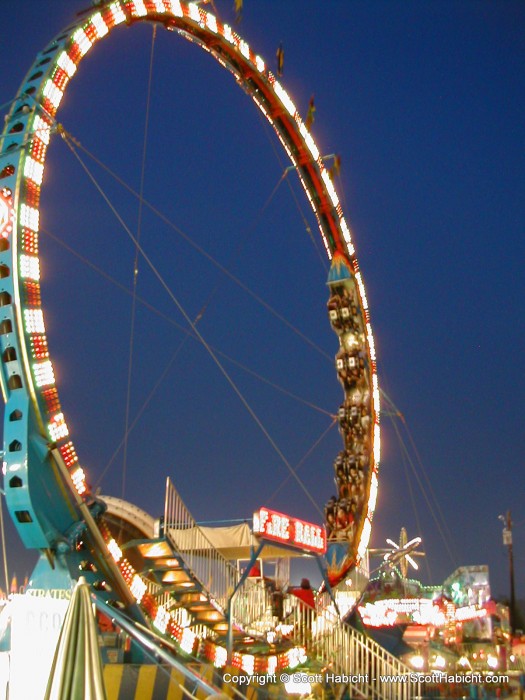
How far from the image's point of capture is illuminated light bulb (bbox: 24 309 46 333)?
11.4m

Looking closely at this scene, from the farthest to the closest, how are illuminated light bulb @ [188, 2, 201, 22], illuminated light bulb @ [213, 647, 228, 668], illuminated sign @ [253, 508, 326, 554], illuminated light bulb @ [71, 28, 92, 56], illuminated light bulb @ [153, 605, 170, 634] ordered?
1. illuminated light bulb @ [188, 2, 201, 22]
2. illuminated light bulb @ [213, 647, 228, 668]
3. illuminated sign @ [253, 508, 326, 554]
4. illuminated light bulb @ [71, 28, 92, 56]
5. illuminated light bulb @ [153, 605, 170, 634]

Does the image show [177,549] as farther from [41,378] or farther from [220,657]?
[41,378]

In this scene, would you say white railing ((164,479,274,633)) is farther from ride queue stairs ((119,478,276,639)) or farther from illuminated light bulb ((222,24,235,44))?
illuminated light bulb ((222,24,235,44))

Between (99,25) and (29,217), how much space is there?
499 centimetres

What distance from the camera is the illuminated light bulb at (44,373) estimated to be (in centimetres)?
1145

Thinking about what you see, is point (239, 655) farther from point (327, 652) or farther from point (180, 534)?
point (180, 534)

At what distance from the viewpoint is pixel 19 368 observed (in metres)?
11.3

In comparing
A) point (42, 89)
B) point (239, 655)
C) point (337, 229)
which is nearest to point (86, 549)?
point (239, 655)

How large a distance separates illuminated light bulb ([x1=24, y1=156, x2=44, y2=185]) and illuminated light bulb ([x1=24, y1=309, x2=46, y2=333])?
7.33 feet

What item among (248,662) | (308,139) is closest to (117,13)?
(308,139)

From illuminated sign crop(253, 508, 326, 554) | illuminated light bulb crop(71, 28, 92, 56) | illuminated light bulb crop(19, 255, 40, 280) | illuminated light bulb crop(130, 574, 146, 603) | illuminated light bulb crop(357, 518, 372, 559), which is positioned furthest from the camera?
illuminated light bulb crop(357, 518, 372, 559)

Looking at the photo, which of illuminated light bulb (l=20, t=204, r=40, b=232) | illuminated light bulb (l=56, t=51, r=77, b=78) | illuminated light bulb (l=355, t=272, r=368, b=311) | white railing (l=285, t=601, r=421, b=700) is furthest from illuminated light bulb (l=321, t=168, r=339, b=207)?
illuminated light bulb (l=20, t=204, r=40, b=232)

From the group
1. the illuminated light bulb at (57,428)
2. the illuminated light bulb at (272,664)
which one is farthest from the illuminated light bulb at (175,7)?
the illuminated light bulb at (272,664)

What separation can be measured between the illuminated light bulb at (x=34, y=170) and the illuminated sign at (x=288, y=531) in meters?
7.86
